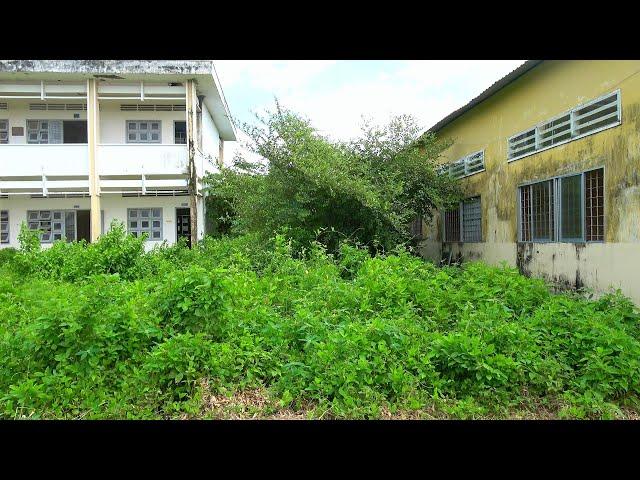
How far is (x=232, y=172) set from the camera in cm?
1320

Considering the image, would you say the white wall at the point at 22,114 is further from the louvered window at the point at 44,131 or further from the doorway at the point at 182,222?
the doorway at the point at 182,222

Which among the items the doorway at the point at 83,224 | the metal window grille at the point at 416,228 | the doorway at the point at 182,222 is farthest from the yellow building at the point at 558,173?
the doorway at the point at 83,224

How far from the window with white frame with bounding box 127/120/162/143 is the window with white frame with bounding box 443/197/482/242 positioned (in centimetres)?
1051

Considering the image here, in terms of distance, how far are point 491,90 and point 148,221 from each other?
12389mm

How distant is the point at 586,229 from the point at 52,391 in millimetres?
7566

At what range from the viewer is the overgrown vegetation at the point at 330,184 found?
412 inches

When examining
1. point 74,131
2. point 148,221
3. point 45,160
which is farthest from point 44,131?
point 148,221

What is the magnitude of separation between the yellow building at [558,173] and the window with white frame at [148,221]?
34.6 ft

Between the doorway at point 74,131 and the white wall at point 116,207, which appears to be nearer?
the white wall at point 116,207

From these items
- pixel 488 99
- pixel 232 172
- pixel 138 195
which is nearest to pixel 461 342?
pixel 488 99

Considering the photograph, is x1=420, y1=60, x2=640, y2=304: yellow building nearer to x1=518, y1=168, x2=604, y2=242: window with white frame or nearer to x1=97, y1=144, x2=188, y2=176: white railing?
x1=518, y1=168, x2=604, y2=242: window with white frame

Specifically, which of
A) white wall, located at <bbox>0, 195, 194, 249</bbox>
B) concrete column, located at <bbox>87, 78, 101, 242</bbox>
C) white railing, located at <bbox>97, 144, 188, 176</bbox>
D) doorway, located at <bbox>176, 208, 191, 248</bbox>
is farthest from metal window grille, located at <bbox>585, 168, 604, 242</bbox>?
concrete column, located at <bbox>87, 78, 101, 242</bbox>

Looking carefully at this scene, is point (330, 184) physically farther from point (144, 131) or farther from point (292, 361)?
point (144, 131)

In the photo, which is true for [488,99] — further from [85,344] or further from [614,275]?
[85,344]
